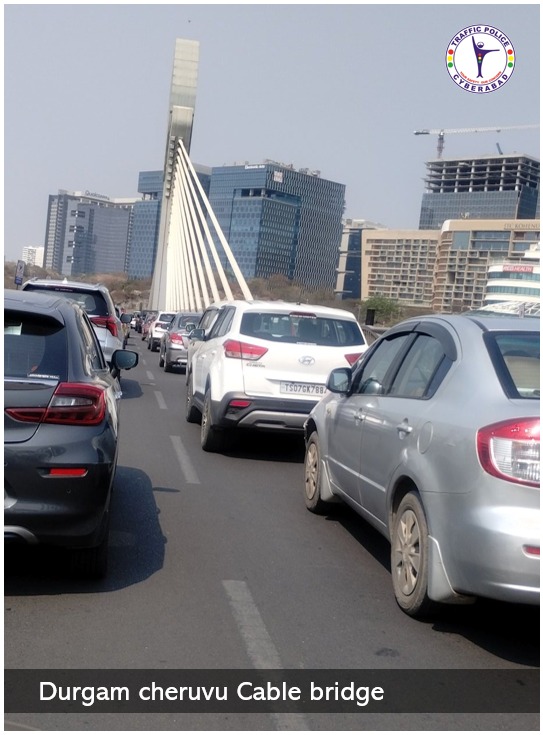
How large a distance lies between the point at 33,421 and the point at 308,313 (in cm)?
571

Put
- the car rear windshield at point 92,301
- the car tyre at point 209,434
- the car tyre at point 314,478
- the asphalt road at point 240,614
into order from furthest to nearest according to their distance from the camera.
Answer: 1. the car rear windshield at point 92,301
2. the car tyre at point 209,434
3. the car tyre at point 314,478
4. the asphalt road at point 240,614

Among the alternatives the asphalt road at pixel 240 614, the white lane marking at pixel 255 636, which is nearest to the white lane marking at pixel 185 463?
the asphalt road at pixel 240 614

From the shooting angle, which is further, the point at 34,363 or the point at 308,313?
the point at 308,313

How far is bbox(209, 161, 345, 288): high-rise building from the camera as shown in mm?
174625

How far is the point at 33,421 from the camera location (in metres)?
4.98

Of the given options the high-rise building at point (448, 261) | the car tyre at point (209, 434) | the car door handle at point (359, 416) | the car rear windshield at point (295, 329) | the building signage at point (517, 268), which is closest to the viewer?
the car door handle at point (359, 416)

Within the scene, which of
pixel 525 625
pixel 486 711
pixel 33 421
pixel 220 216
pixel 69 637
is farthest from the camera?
pixel 220 216

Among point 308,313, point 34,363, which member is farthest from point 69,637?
point 308,313

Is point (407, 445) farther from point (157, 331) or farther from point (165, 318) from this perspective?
point (165, 318)

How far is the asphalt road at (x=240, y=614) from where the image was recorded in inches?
155

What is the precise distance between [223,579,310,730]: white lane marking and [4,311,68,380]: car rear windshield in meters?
1.55

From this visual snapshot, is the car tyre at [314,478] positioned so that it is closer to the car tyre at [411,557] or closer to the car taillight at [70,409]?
the car tyre at [411,557]

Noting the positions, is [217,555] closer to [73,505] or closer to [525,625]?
[73,505]

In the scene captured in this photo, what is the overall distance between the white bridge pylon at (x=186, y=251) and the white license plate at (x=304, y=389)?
2867cm
